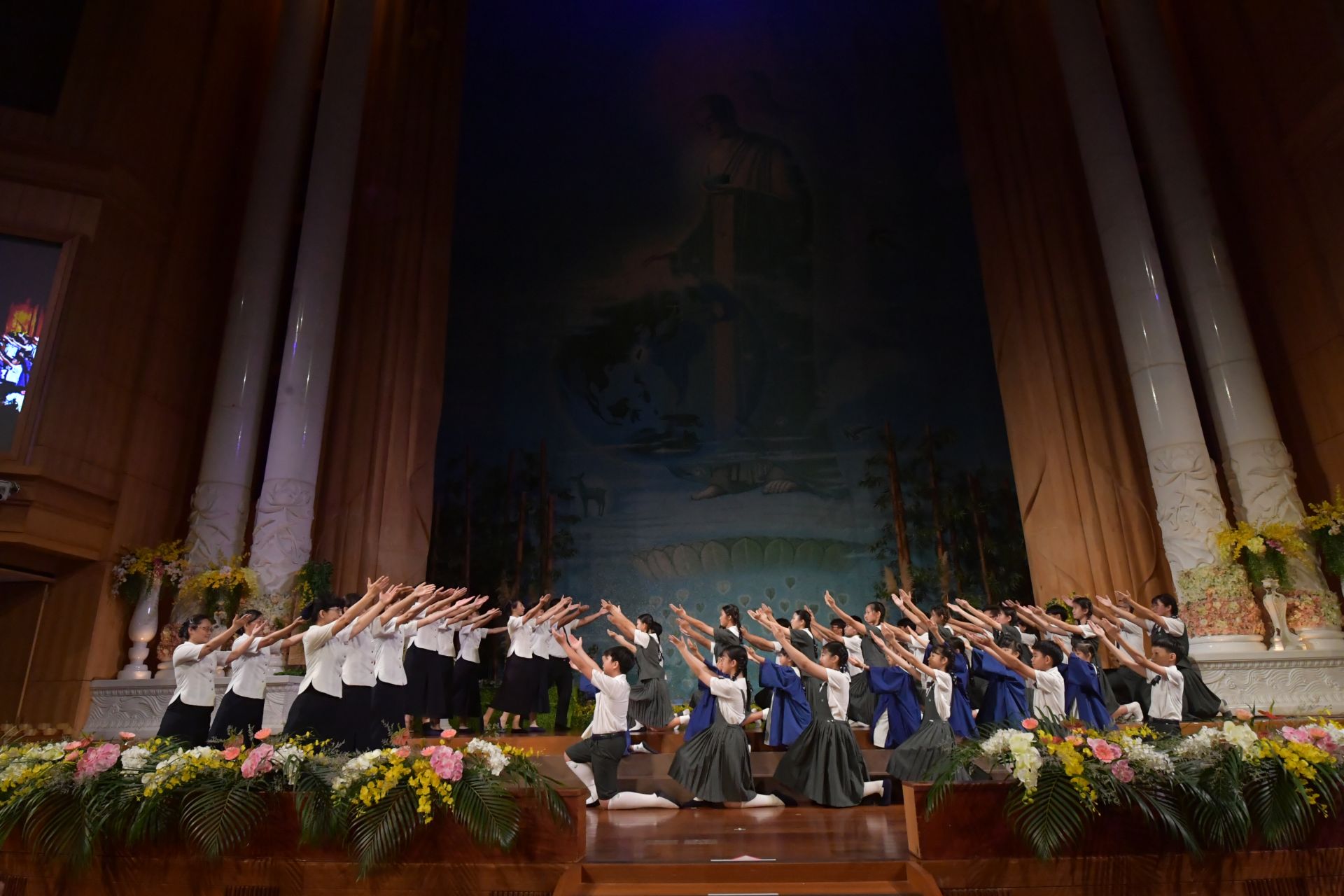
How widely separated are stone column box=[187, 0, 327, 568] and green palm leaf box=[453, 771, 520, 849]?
278 inches

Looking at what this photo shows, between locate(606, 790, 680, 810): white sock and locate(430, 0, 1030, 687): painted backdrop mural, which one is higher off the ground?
locate(430, 0, 1030, 687): painted backdrop mural

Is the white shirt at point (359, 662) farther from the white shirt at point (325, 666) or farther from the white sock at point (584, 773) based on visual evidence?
the white sock at point (584, 773)

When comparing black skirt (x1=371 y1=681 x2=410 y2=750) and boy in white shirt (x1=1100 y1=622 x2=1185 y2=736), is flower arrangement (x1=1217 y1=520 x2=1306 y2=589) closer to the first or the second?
boy in white shirt (x1=1100 y1=622 x2=1185 y2=736)

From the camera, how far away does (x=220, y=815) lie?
404 centimetres

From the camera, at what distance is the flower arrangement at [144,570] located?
31.1 feet

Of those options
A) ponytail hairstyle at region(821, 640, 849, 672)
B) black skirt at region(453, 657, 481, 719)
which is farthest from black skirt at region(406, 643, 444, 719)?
ponytail hairstyle at region(821, 640, 849, 672)

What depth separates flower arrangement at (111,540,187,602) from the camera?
373 inches

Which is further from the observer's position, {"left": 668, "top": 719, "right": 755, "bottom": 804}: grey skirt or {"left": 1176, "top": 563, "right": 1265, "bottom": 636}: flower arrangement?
{"left": 1176, "top": 563, "right": 1265, "bottom": 636}: flower arrangement

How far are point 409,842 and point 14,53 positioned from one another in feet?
35.8

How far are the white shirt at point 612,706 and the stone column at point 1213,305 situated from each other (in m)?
7.36

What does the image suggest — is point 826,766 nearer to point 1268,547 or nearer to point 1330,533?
point 1268,547

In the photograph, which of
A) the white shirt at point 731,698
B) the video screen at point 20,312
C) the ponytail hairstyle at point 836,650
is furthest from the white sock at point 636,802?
→ the video screen at point 20,312

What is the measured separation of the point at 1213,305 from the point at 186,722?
1145 centimetres

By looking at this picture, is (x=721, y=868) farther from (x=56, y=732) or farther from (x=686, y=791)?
(x=56, y=732)
